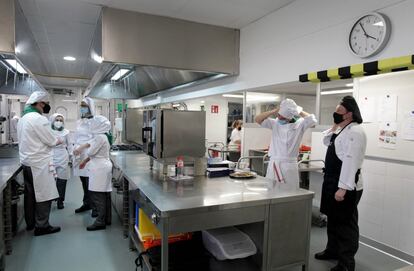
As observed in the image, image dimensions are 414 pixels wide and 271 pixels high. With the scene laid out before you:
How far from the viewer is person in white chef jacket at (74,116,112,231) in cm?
313

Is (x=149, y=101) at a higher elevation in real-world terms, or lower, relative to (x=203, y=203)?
higher

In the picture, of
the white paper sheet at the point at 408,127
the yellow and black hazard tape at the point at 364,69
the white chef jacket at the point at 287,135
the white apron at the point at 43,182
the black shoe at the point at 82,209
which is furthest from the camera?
the black shoe at the point at 82,209

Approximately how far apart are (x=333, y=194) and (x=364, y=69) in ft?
3.57

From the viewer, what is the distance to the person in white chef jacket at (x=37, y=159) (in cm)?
290

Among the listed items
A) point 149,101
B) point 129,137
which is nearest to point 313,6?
point 129,137

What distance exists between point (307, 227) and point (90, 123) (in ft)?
8.32

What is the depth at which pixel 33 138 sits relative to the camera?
2.91 m

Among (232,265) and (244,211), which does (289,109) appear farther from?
(232,265)

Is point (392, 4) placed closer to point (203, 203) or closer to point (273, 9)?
point (273, 9)

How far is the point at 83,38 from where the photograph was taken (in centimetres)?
429

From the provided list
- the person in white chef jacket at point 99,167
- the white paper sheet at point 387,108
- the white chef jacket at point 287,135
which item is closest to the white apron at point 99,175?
the person in white chef jacket at point 99,167

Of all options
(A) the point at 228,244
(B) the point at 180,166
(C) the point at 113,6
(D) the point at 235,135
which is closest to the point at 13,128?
(C) the point at 113,6

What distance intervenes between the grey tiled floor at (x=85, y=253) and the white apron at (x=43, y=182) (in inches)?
17.9

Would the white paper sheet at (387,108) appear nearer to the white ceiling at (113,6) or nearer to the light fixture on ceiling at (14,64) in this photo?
the white ceiling at (113,6)
